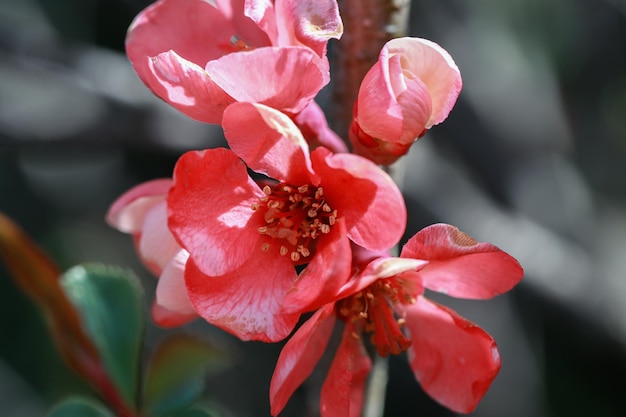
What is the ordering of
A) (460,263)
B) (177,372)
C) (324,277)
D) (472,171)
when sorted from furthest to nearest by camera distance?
(472,171), (177,372), (460,263), (324,277)

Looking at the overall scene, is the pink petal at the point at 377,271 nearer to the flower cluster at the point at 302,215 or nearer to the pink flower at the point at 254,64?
the flower cluster at the point at 302,215

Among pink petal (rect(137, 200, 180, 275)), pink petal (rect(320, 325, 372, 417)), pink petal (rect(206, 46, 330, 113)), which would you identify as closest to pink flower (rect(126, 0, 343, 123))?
pink petal (rect(206, 46, 330, 113))

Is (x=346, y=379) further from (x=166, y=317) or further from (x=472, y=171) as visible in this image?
(x=472, y=171)

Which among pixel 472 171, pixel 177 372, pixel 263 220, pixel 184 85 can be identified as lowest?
pixel 472 171

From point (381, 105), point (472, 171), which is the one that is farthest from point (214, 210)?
point (472, 171)

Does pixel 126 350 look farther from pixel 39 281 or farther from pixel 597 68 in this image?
pixel 597 68

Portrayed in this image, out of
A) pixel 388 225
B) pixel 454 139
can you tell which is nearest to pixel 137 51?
pixel 388 225
